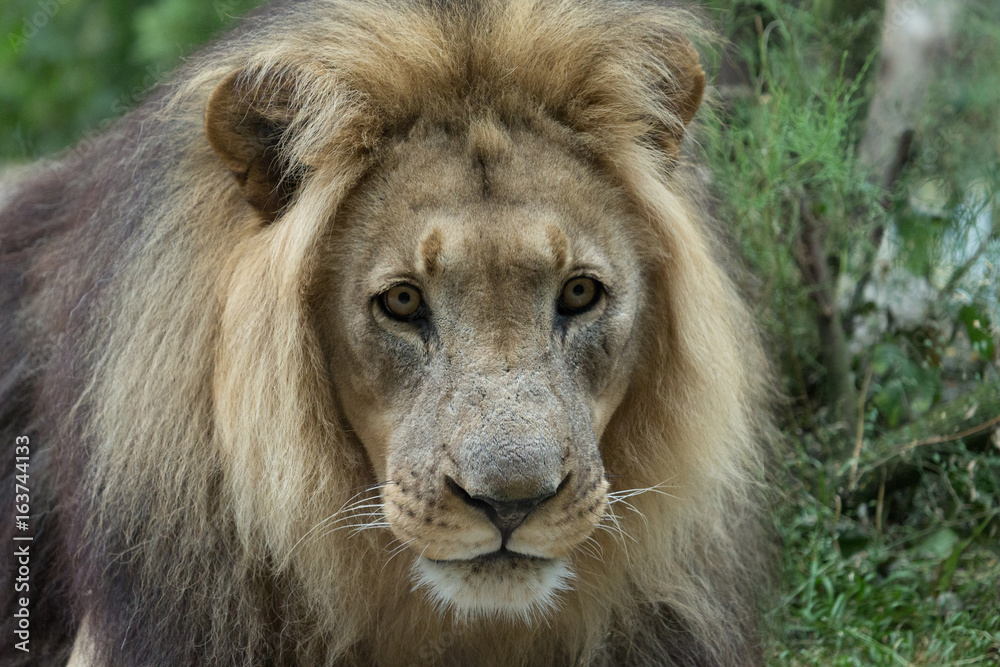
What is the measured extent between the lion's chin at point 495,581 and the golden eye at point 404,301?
Answer: 50cm

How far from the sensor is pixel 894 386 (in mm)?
4184

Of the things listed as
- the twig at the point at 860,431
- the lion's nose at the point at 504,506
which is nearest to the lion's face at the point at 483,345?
the lion's nose at the point at 504,506

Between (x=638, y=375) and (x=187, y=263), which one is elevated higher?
(x=187, y=263)

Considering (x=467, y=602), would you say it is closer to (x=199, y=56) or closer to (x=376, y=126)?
(x=376, y=126)

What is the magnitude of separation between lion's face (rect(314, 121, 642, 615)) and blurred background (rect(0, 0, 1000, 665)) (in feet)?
2.61

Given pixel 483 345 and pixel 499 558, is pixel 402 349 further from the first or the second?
pixel 499 558

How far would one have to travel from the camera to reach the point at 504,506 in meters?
2.09

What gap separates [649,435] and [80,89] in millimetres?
6766

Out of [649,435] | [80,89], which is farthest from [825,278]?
[80,89]

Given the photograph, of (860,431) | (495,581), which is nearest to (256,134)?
(495,581)

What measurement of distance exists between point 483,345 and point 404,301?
202 millimetres

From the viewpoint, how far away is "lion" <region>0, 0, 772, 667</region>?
88.9 inches

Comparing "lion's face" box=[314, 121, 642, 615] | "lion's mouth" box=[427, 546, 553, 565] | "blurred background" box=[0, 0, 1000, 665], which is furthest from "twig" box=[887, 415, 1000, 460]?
"lion's mouth" box=[427, 546, 553, 565]

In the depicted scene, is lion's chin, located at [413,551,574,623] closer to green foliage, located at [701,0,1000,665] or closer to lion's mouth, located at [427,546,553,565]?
lion's mouth, located at [427,546,553,565]
